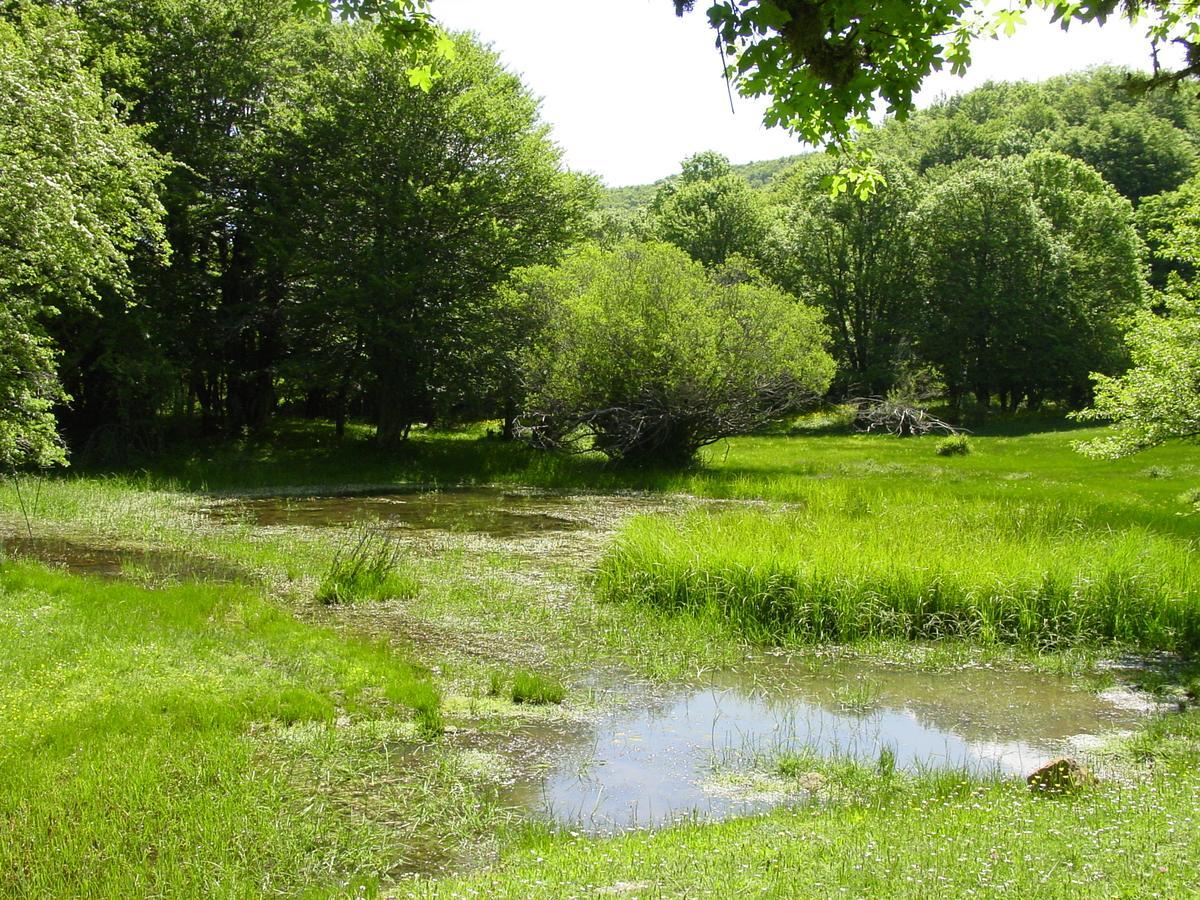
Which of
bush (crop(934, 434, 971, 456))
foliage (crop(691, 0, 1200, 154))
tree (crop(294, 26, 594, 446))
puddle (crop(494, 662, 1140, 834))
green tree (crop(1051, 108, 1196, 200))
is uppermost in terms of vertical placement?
green tree (crop(1051, 108, 1196, 200))

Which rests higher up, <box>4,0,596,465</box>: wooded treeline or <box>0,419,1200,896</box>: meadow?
<box>4,0,596,465</box>: wooded treeline

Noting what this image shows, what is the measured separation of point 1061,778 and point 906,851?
233cm

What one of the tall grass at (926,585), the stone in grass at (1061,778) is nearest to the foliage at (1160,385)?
the tall grass at (926,585)

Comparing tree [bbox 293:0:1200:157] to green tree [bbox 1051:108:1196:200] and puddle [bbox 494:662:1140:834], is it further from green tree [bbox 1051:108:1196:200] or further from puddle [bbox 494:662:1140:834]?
green tree [bbox 1051:108:1196:200]

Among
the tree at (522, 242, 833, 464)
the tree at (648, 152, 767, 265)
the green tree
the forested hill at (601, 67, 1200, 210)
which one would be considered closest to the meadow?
the tree at (522, 242, 833, 464)

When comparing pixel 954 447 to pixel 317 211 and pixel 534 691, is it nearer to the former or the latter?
pixel 317 211

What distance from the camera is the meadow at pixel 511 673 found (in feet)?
17.6

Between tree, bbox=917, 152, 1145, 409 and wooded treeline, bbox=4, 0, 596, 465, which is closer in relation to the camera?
wooded treeline, bbox=4, 0, 596, 465

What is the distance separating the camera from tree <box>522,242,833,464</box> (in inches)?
1086

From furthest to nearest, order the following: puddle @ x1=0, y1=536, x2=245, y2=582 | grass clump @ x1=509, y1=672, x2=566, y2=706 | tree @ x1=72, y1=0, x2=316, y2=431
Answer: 1. tree @ x1=72, y1=0, x2=316, y2=431
2. puddle @ x1=0, y1=536, x2=245, y2=582
3. grass clump @ x1=509, y1=672, x2=566, y2=706

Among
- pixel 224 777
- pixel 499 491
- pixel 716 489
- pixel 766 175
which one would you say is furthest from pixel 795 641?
pixel 766 175

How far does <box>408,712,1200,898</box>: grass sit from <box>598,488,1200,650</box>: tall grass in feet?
17.5

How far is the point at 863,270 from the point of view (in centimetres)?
5628

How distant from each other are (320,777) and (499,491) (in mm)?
20528
